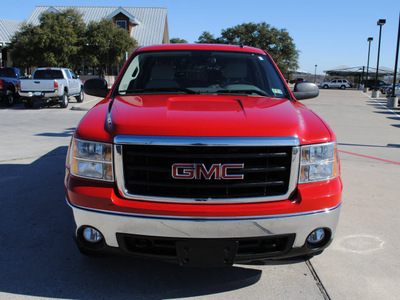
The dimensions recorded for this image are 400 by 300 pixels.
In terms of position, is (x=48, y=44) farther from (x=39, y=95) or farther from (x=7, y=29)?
(x=39, y=95)

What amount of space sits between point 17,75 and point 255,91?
17487mm

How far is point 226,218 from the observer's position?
91.7 inches

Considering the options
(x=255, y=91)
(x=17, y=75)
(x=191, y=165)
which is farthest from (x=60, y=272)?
(x=17, y=75)

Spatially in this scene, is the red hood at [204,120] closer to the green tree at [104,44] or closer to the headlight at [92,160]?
the headlight at [92,160]

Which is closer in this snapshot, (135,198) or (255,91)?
(135,198)

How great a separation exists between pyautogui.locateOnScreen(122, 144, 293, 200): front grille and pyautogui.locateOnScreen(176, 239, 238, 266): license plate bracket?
0.29 metres

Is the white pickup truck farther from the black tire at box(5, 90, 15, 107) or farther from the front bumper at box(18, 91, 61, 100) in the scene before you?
the black tire at box(5, 90, 15, 107)

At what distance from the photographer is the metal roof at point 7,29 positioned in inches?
1266

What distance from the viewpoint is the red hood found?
242 centimetres

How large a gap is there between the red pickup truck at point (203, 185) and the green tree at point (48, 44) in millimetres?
26364

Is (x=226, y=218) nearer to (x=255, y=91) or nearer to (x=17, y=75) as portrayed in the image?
(x=255, y=91)

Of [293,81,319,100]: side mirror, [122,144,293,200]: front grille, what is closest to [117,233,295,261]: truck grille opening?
[122,144,293,200]: front grille

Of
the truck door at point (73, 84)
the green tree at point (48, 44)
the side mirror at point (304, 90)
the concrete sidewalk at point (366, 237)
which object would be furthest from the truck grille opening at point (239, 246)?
the green tree at point (48, 44)

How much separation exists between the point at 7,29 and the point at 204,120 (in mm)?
38655
